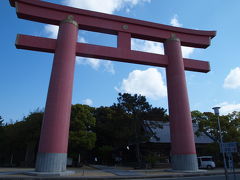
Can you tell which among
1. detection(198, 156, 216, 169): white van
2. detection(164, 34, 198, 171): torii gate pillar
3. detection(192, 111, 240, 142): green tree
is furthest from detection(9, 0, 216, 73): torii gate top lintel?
detection(198, 156, 216, 169): white van

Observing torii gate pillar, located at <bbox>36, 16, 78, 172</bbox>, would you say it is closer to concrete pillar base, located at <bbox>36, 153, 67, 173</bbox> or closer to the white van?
concrete pillar base, located at <bbox>36, 153, 67, 173</bbox>

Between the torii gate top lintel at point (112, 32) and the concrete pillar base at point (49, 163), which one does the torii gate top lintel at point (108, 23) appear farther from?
the concrete pillar base at point (49, 163)

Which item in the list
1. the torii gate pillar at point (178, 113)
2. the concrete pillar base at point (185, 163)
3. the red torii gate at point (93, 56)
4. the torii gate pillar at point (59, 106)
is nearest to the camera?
the torii gate pillar at point (59, 106)

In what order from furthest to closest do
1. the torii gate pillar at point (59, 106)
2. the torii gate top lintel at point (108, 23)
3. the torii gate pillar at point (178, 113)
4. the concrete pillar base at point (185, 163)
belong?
the torii gate top lintel at point (108, 23)
the torii gate pillar at point (178, 113)
the concrete pillar base at point (185, 163)
the torii gate pillar at point (59, 106)

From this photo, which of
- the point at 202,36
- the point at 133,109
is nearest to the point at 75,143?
the point at 133,109

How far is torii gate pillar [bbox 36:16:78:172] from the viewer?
11453mm

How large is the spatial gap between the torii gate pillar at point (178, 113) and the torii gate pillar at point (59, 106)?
7372 mm

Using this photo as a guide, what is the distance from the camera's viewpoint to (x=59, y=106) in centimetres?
1222

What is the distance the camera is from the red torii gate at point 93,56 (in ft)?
39.0

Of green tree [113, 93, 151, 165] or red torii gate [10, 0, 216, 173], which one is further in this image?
green tree [113, 93, 151, 165]

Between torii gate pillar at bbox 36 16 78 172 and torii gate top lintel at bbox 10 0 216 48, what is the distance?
0.88 metres

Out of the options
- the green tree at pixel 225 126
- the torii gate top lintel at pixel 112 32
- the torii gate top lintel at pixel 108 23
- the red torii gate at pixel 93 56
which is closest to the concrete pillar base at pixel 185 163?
the red torii gate at pixel 93 56

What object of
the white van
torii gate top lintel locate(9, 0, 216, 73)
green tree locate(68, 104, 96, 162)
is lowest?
the white van

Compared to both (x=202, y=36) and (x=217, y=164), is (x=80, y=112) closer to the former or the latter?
(x=202, y=36)
